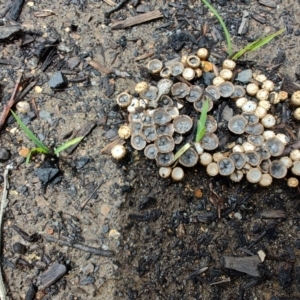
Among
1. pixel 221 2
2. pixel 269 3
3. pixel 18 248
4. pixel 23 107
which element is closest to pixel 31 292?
pixel 18 248

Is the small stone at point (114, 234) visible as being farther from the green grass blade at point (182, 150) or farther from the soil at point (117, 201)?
the green grass blade at point (182, 150)

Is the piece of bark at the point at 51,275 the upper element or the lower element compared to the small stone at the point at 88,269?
upper

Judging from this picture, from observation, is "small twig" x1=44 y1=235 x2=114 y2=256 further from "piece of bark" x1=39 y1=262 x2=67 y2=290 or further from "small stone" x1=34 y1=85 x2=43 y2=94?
"small stone" x1=34 y1=85 x2=43 y2=94

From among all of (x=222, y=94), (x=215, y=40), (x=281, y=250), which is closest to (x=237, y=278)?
(x=281, y=250)

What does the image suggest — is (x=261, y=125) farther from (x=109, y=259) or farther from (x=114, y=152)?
(x=109, y=259)

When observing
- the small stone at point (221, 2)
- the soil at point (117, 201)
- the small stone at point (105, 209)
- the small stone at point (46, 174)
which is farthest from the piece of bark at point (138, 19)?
the small stone at point (105, 209)

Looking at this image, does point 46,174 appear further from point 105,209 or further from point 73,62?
point 73,62
